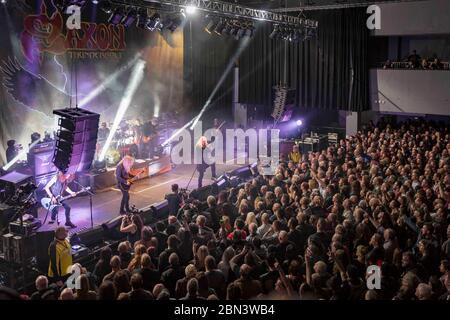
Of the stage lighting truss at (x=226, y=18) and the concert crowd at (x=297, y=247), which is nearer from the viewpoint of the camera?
the concert crowd at (x=297, y=247)

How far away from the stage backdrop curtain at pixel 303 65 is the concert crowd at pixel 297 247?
684 cm

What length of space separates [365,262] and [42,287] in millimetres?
3330

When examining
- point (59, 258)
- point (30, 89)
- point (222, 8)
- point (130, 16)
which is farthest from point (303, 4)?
point (59, 258)

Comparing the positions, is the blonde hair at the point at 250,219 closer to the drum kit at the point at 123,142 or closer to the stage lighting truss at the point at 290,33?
the drum kit at the point at 123,142

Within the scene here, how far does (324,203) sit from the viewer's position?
7.83m

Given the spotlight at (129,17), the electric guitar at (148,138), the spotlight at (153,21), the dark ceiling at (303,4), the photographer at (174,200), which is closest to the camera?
the photographer at (174,200)

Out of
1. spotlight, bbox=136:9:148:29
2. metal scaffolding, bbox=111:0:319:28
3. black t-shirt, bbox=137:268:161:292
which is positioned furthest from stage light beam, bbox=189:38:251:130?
black t-shirt, bbox=137:268:161:292

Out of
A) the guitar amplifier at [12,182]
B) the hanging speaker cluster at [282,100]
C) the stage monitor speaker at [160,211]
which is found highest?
the hanging speaker cluster at [282,100]

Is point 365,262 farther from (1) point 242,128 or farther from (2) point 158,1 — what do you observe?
(1) point 242,128

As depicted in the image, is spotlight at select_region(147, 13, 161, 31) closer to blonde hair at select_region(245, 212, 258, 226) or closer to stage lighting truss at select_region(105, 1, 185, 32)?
stage lighting truss at select_region(105, 1, 185, 32)

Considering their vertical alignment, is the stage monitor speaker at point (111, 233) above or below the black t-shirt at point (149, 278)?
below

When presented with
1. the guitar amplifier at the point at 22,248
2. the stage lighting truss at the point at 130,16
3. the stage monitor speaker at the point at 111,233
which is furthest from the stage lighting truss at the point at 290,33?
the guitar amplifier at the point at 22,248

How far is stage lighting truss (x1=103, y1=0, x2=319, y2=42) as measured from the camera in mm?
9356

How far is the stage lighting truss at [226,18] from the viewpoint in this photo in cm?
936
